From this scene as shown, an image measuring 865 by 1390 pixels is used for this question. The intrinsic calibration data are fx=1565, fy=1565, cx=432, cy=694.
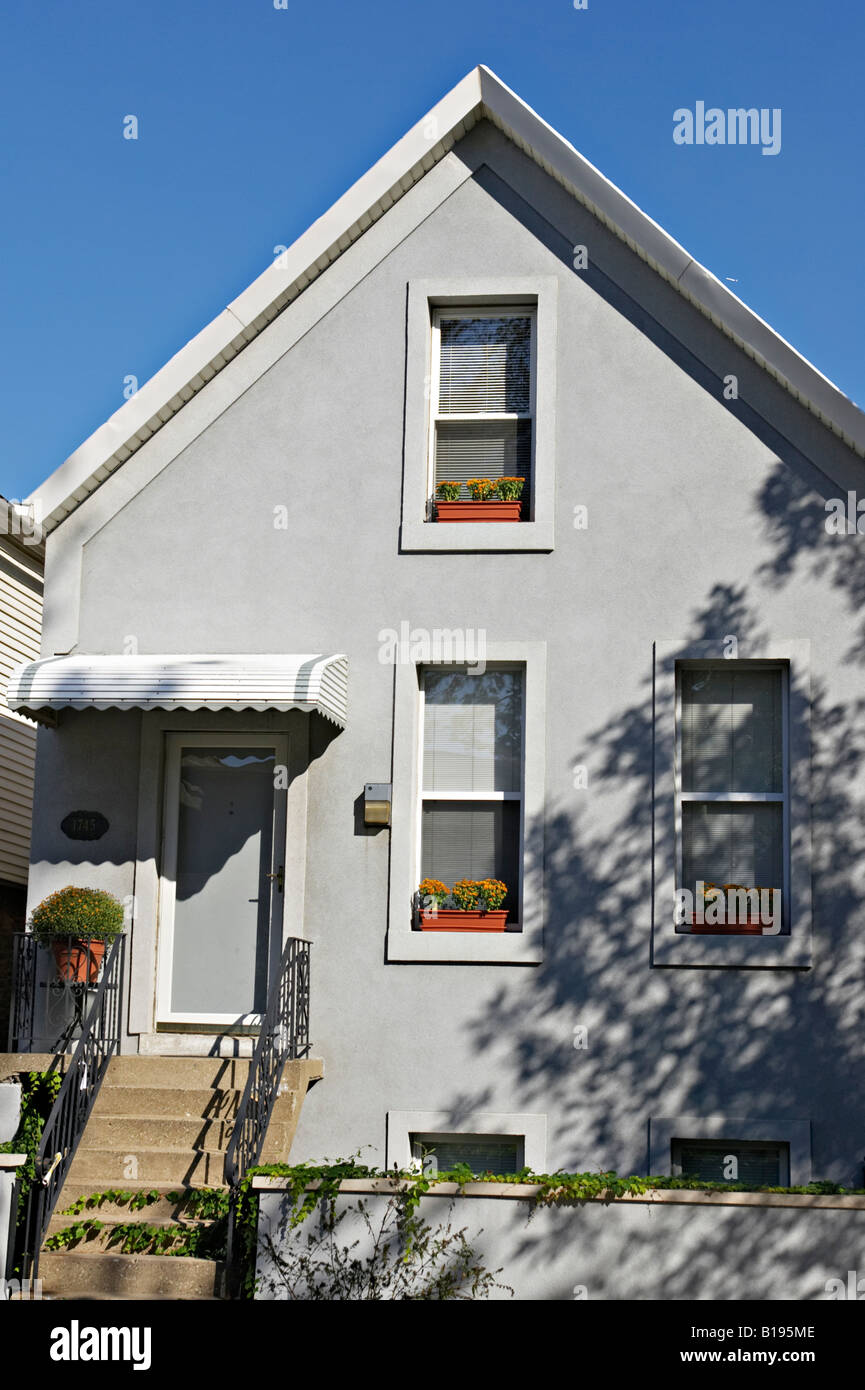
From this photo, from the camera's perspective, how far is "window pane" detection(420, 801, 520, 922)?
39.2 ft

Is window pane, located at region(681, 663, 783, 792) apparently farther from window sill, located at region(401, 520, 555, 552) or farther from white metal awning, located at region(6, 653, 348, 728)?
white metal awning, located at region(6, 653, 348, 728)

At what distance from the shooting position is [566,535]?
1207 cm

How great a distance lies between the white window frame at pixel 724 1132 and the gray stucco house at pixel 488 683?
1.2 inches

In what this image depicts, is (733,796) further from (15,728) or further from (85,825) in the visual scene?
(15,728)

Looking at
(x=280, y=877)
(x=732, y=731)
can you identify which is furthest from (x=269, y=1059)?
(x=732, y=731)

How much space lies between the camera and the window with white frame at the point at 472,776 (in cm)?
1195

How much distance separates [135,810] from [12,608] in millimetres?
5501

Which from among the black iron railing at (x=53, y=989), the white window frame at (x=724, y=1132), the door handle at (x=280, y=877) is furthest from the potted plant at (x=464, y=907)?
the black iron railing at (x=53, y=989)

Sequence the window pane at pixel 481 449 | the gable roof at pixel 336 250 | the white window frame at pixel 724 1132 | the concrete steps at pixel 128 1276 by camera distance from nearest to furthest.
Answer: the concrete steps at pixel 128 1276
the white window frame at pixel 724 1132
the gable roof at pixel 336 250
the window pane at pixel 481 449

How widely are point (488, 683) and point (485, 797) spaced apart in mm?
895

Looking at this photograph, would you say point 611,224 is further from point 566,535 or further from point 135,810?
point 135,810

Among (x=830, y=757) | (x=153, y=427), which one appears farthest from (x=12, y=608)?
(x=830, y=757)

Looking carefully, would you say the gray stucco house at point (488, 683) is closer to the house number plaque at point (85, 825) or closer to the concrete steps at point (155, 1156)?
the house number plaque at point (85, 825)

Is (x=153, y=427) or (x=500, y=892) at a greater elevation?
(x=153, y=427)
